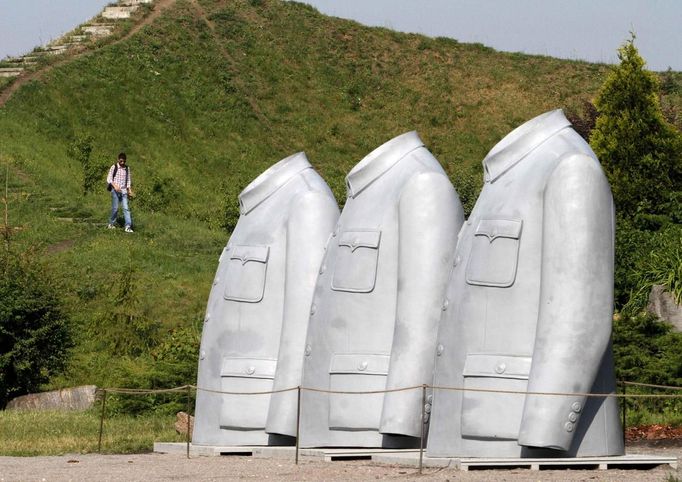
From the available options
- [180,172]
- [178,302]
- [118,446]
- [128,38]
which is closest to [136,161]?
[180,172]

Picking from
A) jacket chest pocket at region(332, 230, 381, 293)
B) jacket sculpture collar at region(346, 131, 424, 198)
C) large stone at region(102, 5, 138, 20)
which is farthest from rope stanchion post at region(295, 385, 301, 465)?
large stone at region(102, 5, 138, 20)

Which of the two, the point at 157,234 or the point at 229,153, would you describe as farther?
the point at 229,153

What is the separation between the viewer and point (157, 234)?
24.2 metres

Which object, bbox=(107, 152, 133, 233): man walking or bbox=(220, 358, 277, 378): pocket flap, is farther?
bbox=(107, 152, 133, 233): man walking

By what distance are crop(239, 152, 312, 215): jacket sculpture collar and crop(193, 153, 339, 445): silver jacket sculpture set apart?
0.42 ft

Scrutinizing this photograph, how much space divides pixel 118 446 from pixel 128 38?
33.3 m

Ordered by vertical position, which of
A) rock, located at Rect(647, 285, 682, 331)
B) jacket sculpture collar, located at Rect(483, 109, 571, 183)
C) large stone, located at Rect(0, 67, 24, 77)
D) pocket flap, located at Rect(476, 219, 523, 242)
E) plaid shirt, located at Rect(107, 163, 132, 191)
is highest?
large stone, located at Rect(0, 67, 24, 77)

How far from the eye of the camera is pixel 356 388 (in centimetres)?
948

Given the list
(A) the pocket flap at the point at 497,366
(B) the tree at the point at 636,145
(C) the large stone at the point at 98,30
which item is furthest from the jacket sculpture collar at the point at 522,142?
(C) the large stone at the point at 98,30

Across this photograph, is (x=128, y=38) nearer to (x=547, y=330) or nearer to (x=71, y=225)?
(x=71, y=225)

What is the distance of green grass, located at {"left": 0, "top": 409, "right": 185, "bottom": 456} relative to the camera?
11.7 m

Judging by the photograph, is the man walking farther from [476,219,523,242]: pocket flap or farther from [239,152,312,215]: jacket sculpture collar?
[476,219,523,242]: pocket flap

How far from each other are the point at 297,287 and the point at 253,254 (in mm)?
492

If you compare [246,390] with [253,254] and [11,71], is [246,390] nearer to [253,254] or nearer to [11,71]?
[253,254]
